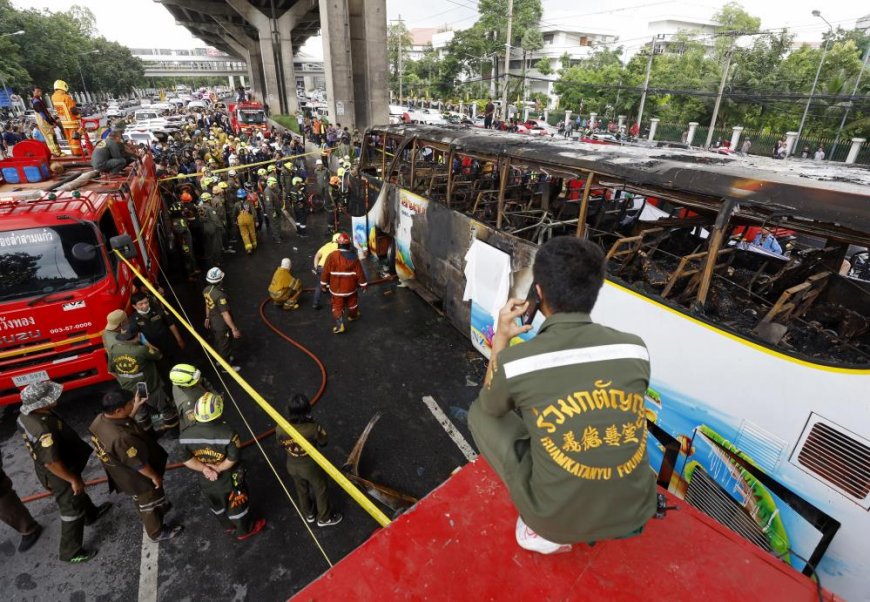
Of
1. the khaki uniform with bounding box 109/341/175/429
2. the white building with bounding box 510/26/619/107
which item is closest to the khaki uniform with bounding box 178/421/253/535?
the khaki uniform with bounding box 109/341/175/429

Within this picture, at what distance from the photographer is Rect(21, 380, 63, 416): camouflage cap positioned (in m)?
3.47

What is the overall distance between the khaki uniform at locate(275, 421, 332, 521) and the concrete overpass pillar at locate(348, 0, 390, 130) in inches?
882

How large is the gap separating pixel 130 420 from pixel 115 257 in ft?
9.75

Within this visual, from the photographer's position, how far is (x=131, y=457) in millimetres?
3553

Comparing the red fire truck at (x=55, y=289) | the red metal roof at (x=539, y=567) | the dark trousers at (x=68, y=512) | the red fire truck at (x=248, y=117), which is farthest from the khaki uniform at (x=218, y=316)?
the red fire truck at (x=248, y=117)

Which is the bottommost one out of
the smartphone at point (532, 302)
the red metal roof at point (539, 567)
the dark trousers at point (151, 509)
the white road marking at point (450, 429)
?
the white road marking at point (450, 429)

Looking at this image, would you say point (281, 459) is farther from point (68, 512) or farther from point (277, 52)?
point (277, 52)

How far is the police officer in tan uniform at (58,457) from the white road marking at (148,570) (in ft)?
1.48

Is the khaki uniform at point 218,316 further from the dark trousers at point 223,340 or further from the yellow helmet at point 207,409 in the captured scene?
the yellow helmet at point 207,409

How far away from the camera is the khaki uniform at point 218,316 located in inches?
244

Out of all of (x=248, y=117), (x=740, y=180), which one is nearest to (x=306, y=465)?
(x=740, y=180)

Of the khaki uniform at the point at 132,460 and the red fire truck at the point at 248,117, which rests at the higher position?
the red fire truck at the point at 248,117

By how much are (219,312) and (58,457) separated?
2.91m

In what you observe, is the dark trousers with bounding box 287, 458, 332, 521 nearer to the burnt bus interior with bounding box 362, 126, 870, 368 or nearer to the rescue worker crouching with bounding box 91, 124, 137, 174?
the burnt bus interior with bounding box 362, 126, 870, 368
